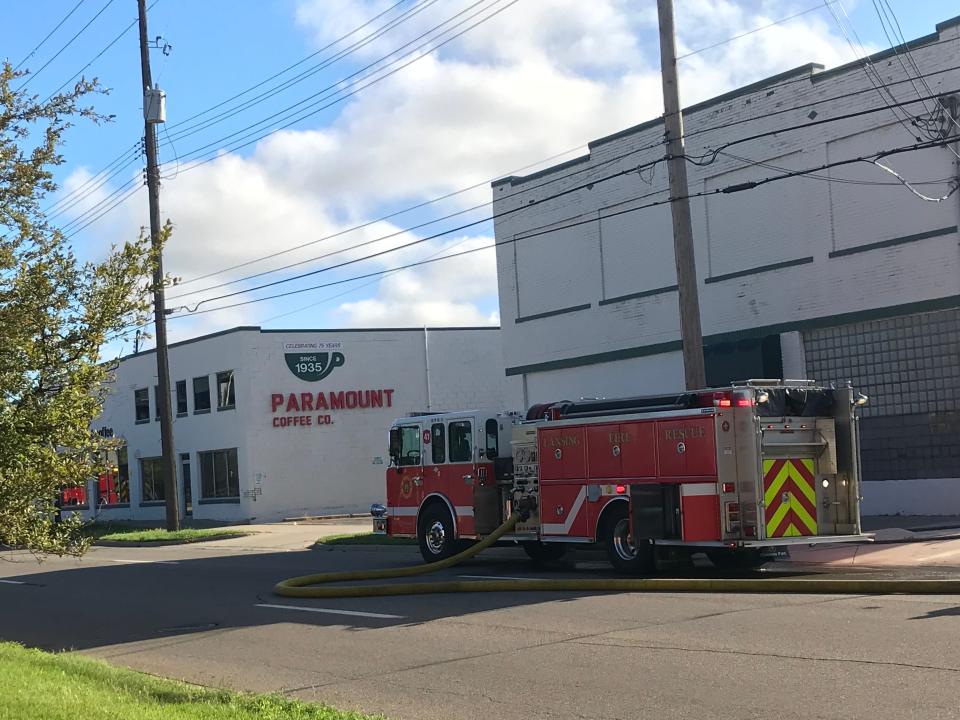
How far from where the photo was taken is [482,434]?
2048 cm

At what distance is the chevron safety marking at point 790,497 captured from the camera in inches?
631

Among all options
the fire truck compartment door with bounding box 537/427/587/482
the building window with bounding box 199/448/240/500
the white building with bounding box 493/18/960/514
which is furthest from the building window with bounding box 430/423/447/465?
Result: the building window with bounding box 199/448/240/500

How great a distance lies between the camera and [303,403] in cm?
4388

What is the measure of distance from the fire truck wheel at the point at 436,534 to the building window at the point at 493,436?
1355mm

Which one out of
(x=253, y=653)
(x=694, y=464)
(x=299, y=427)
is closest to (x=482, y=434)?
(x=694, y=464)

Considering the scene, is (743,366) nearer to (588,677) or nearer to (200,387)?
Result: (588,677)

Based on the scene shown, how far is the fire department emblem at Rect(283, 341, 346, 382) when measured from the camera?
44.0 m

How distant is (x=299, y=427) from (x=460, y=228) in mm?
17939

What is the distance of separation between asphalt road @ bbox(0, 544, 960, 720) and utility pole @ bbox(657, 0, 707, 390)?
16.5 ft

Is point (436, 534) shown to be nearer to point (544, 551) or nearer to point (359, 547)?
point (544, 551)

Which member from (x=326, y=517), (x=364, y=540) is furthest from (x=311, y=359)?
(x=364, y=540)

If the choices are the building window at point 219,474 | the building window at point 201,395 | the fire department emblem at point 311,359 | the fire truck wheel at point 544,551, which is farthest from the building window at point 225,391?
the fire truck wheel at point 544,551

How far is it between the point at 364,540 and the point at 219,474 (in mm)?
18789

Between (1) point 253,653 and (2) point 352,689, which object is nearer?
(2) point 352,689
